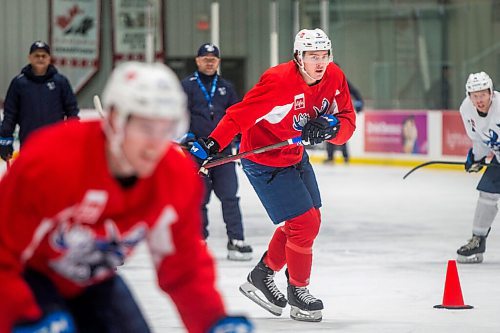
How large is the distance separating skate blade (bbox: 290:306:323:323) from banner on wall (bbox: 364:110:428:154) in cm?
1022

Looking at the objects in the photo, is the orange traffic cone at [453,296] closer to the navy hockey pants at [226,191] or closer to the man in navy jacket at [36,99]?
the navy hockey pants at [226,191]

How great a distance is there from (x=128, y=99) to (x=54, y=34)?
20.0m

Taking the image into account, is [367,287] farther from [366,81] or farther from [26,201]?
[366,81]

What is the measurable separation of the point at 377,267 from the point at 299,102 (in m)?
1.99

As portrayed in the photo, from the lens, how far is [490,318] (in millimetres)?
5637

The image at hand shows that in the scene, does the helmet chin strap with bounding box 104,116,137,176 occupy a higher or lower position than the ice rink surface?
higher

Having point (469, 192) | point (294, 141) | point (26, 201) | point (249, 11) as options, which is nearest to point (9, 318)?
point (26, 201)

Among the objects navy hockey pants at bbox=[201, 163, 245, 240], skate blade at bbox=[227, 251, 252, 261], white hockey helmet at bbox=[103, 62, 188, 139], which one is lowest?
skate blade at bbox=[227, 251, 252, 261]

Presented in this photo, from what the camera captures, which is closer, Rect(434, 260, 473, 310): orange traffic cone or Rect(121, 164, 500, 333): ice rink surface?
Rect(121, 164, 500, 333): ice rink surface

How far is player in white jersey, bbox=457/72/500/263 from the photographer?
7.49 metres

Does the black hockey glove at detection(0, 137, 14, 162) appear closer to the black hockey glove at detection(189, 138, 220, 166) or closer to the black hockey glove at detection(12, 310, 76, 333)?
the black hockey glove at detection(189, 138, 220, 166)

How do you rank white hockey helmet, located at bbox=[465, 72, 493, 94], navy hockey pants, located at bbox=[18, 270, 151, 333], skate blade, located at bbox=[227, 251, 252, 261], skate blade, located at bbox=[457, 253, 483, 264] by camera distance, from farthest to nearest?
skate blade, located at bbox=[227, 251, 252, 261] < skate blade, located at bbox=[457, 253, 483, 264] < white hockey helmet, located at bbox=[465, 72, 493, 94] < navy hockey pants, located at bbox=[18, 270, 151, 333]

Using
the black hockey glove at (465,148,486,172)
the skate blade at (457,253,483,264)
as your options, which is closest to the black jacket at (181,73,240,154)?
the black hockey glove at (465,148,486,172)

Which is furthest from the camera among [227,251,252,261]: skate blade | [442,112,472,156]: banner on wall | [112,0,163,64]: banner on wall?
[112,0,163,64]: banner on wall
